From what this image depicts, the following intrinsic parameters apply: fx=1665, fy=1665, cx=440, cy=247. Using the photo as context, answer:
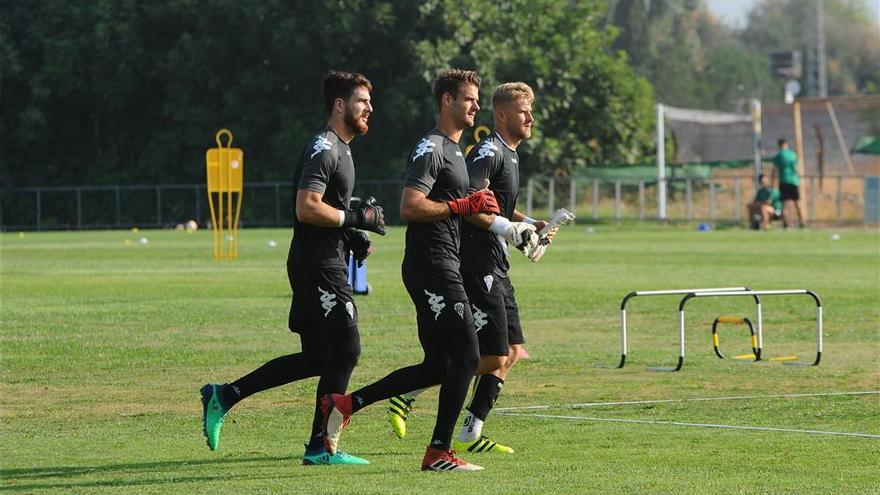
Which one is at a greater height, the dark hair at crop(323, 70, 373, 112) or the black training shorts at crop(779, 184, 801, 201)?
the dark hair at crop(323, 70, 373, 112)

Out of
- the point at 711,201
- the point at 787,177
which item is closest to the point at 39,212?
the point at 711,201

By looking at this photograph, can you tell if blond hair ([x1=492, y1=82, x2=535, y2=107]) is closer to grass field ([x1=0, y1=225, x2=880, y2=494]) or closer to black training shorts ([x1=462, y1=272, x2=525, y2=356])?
black training shorts ([x1=462, y1=272, x2=525, y2=356])

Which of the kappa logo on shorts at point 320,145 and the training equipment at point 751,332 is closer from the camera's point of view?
the kappa logo on shorts at point 320,145

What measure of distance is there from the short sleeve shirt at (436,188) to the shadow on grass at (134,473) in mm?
1218

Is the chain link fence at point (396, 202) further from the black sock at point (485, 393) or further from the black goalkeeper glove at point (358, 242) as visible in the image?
the black goalkeeper glove at point (358, 242)

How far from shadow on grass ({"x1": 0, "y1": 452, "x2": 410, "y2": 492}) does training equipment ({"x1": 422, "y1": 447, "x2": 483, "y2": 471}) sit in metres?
0.42

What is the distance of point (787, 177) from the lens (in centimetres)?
4356

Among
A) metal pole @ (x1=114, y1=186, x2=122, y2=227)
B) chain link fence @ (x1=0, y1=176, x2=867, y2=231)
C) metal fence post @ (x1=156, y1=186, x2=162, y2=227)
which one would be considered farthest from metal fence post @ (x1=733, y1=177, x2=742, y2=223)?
metal pole @ (x1=114, y1=186, x2=122, y2=227)

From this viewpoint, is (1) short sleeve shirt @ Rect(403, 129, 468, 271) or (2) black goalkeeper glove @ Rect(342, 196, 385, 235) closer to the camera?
(1) short sleeve shirt @ Rect(403, 129, 468, 271)

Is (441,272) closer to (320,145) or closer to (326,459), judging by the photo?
(320,145)

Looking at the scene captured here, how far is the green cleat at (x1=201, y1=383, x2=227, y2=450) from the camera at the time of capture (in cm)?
944

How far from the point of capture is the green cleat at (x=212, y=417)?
9.44 m

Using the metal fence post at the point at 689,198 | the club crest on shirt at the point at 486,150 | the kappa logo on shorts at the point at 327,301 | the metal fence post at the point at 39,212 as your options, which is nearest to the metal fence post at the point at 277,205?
the metal fence post at the point at 39,212

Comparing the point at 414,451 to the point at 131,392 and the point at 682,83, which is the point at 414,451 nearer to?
the point at 131,392
